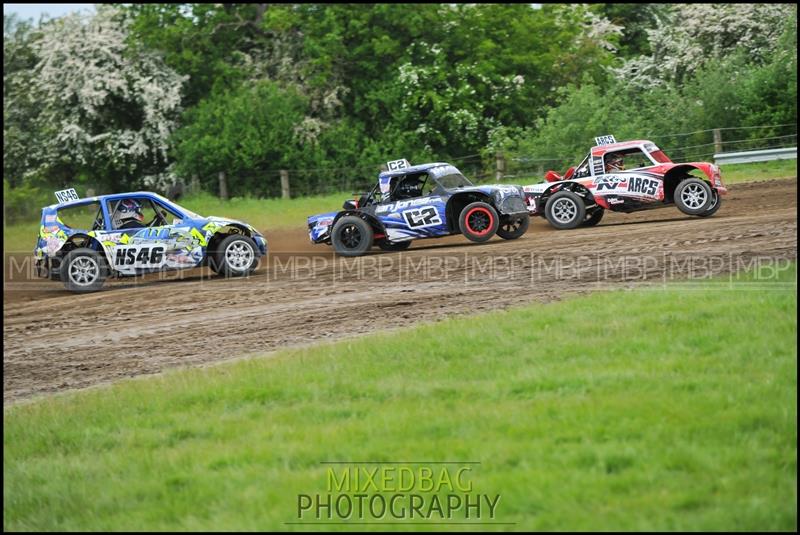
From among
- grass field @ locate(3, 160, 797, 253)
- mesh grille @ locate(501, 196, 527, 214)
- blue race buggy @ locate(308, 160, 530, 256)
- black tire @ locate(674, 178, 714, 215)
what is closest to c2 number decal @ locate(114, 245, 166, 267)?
blue race buggy @ locate(308, 160, 530, 256)

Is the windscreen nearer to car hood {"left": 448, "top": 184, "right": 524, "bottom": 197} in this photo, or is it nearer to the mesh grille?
car hood {"left": 448, "top": 184, "right": 524, "bottom": 197}

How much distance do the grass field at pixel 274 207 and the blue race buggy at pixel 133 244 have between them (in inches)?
316

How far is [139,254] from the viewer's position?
16.8m

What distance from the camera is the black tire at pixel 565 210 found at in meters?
18.5

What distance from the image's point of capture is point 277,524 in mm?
5664

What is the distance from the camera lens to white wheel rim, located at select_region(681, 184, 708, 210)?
57.2 feet

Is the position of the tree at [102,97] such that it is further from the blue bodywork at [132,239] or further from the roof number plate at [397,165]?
the roof number plate at [397,165]

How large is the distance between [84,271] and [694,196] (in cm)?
1049

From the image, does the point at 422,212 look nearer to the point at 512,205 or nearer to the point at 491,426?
the point at 512,205

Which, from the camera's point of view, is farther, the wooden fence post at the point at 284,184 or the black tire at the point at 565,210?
the wooden fence post at the point at 284,184

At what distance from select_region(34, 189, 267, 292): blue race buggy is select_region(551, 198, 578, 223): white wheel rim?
5461mm

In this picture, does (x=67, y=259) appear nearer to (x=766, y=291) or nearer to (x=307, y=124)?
(x=766, y=291)

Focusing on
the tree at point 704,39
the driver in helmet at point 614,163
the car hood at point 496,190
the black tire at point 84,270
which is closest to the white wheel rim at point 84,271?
the black tire at point 84,270

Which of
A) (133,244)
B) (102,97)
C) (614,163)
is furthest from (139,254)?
(102,97)
